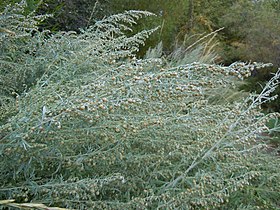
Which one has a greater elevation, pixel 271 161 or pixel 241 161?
pixel 241 161

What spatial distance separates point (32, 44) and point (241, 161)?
1.19 metres

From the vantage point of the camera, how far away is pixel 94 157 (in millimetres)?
1233

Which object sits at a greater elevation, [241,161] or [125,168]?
[125,168]

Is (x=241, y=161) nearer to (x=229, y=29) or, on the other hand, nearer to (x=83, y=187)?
(x=83, y=187)

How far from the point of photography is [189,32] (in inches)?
341

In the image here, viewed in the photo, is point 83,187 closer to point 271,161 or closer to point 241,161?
point 241,161

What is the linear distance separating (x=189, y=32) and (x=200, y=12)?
2.41 m

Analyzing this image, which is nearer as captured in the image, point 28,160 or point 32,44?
point 28,160

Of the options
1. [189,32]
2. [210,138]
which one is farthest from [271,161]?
[189,32]

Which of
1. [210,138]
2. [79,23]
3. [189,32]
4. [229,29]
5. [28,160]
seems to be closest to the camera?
[28,160]

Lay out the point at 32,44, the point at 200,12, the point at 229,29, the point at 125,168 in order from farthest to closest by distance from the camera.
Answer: the point at 200,12
the point at 229,29
the point at 32,44
the point at 125,168

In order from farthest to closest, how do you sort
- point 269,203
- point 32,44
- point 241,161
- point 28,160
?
point 269,203 < point 32,44 < point 241,161 < point 28,160

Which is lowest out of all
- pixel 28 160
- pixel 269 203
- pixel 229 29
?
pixel 229 29

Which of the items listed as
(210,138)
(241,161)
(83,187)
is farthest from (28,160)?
(241,161)
